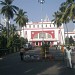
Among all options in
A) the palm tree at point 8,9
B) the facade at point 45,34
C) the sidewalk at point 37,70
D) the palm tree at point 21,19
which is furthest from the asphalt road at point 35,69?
the facade at point 45,34

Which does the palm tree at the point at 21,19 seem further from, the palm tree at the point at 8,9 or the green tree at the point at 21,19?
the palm tree at the point at 8,9

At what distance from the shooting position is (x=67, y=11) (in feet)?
223

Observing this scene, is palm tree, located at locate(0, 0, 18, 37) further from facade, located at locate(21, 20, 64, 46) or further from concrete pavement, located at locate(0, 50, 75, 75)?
facade, located at locate(21, 20, 64, 46)

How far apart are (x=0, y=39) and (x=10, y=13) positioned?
2009 centimetres

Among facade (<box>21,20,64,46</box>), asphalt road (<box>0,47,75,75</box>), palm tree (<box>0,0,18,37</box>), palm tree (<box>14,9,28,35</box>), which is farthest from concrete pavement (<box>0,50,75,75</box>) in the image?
facade (<box>21,20,64,46</box>)

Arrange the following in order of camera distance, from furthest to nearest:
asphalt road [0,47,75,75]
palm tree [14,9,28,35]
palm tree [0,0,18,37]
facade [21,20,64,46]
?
1. facade [21,20,64,46]
2. palm tree [14,9,28,35]
3. palm tree [0,0,18,37]
4. asphalt road [0,47,75,75]

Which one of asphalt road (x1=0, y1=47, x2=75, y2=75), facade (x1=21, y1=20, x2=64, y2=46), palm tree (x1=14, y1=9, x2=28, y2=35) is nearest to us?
asphalt road (x1=0, y1=47, x2=75, y2=75)

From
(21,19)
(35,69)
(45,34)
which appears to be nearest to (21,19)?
(21,19)

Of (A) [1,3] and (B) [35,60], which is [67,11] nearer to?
(A) [1,3]

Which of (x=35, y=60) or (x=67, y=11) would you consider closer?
(x=35, y=60)

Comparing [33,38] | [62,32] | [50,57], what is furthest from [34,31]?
[50,57]

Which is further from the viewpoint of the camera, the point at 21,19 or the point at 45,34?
the point at 45,34

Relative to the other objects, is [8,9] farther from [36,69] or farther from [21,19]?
[36,69]

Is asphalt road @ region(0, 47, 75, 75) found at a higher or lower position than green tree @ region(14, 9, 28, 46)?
lower
